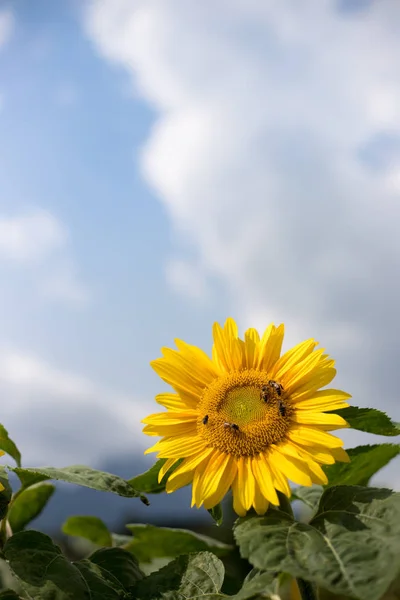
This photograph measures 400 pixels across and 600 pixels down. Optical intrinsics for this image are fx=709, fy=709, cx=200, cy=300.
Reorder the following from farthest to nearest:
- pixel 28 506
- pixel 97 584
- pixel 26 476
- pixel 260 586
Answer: pixel 28 506 → pixel 26 476 → pixel 97 584 → pixel 260 586

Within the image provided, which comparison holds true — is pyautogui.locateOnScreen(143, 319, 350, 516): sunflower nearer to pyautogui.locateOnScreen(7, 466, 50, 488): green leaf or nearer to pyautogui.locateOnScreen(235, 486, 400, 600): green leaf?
pyautogui.locateOnScreen(235, 486, 400, 600): green leaf

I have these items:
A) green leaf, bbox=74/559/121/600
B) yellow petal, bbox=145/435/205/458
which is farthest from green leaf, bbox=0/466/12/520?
yellow petal, bbox=145/435/205/458

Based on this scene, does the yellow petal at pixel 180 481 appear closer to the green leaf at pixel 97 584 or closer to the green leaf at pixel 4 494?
the green leaf at pixel 97 584

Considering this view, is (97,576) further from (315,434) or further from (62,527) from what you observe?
Result: (62,527)

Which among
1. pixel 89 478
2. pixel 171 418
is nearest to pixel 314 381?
pixel 171 418

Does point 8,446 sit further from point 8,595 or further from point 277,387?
point 277,387

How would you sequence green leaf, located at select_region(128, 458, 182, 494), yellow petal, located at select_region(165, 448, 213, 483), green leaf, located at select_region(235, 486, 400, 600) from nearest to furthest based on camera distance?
green leaf, located at select_region(235, 486, 400, 600)
yellow petal, located at select_region(165, 448, 213, 483)
green leaf, located at select_region(128, 458, 182, 494)

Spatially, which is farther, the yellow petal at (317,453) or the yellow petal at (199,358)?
the yellow petal at (199,358)

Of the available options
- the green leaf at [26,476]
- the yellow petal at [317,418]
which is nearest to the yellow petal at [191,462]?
the yellow petal at [317,418]
